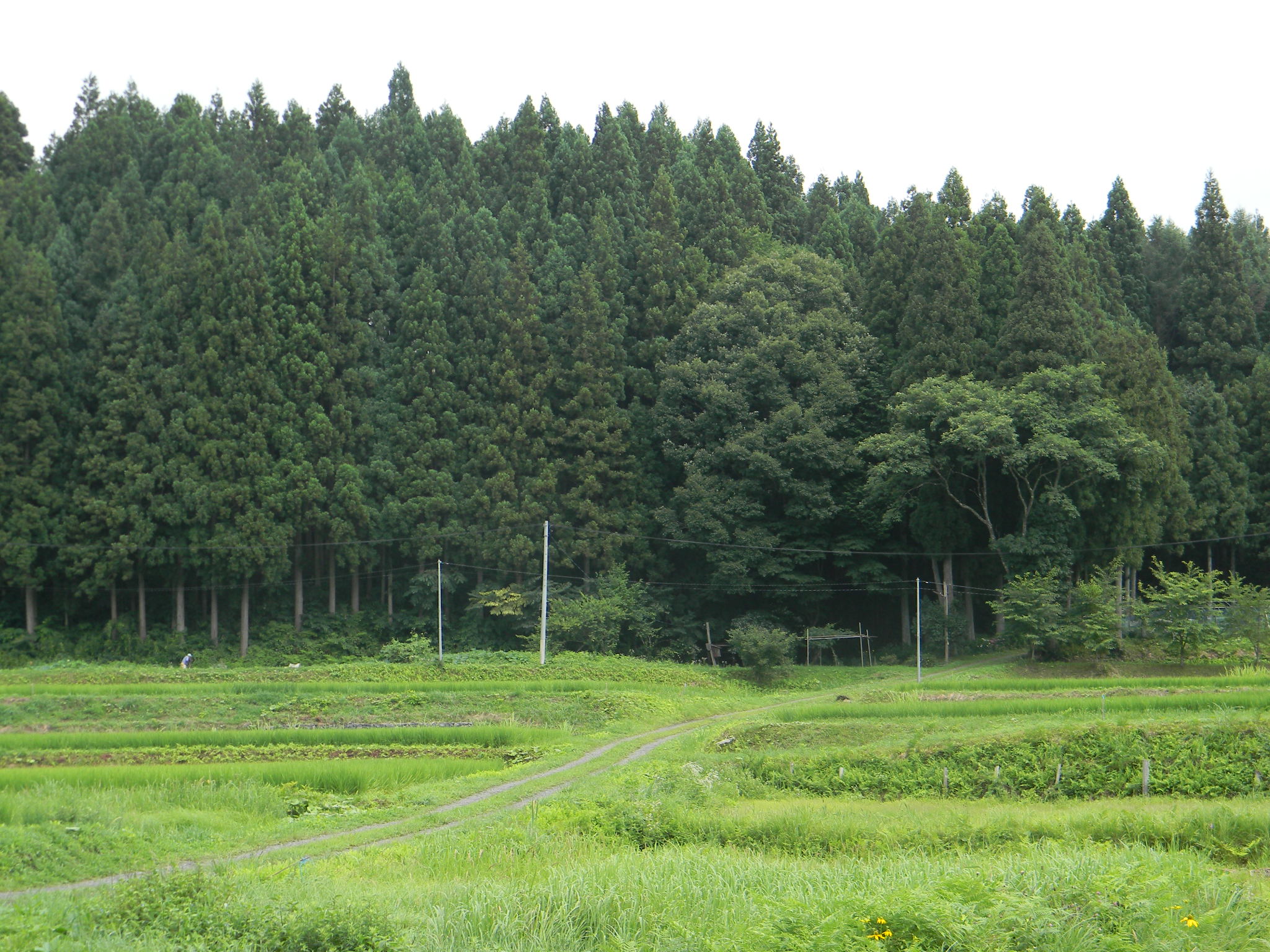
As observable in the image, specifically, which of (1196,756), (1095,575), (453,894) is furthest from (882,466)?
(453,894)

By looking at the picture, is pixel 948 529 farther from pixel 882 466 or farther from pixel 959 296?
pixel 959 296

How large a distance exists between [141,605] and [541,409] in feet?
59.0

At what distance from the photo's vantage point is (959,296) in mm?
43812

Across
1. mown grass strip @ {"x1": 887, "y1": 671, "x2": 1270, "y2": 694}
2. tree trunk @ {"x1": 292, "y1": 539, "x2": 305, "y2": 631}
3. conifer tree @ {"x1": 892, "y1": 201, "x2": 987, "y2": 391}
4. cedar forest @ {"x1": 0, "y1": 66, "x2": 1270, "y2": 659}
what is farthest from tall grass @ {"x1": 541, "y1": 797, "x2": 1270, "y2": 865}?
tree trunk @ {"x1": 292, "y1": 539, "x2": 305, "y2": 631}

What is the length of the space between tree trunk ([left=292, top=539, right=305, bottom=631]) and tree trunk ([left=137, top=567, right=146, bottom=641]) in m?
5.71

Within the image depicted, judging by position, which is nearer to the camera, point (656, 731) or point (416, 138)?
point (656, 731)

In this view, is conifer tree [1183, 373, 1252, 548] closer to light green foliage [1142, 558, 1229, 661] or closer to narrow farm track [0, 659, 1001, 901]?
light green foliage [1142, 558, 1229, 661]

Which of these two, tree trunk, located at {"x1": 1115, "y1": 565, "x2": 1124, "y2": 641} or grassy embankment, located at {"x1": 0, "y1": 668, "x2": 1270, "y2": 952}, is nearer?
grassy embankment, located at {"x1": 0, "y1": 668, "x2": 1270, "y2": 952}

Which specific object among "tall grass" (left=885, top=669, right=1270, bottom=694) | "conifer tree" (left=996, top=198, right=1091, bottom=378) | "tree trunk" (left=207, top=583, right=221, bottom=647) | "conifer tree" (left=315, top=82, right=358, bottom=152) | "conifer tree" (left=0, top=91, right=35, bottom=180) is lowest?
"tall grass" (left=885, top=669, right=1270, bottom=694)

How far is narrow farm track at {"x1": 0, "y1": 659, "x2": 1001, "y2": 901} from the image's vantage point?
455 inches

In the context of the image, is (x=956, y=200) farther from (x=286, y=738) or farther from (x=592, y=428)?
(x=286, y=738)

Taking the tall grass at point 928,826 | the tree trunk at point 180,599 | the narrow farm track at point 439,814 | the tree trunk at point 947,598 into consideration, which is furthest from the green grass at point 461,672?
the tall grass at point 928,826

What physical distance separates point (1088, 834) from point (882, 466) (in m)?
27.2

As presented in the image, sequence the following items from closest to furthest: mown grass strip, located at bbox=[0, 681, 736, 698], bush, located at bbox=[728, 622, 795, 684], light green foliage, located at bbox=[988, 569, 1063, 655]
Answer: mown grass strip, located at bbox=[0, 681, 736, 698] < light green foliage, located at bbox=[988, 569, 1063, 655] < bush, located at bbox=[728, 622, 795, 684]
